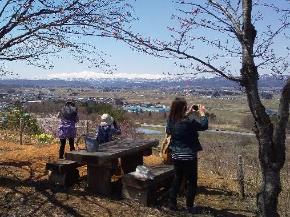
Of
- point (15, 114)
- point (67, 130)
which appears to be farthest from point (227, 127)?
point (67, 130)

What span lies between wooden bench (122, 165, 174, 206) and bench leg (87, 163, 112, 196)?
0.31 metres

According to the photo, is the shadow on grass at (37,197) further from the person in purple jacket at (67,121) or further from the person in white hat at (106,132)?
the person in purple jacket at (67,121)

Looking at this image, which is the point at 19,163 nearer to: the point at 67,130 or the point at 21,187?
the point at 67,130

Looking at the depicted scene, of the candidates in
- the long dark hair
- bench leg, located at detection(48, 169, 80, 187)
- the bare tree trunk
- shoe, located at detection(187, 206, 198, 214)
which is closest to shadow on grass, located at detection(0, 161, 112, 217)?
bench leg, located at detection(48, 169, 80, 187)

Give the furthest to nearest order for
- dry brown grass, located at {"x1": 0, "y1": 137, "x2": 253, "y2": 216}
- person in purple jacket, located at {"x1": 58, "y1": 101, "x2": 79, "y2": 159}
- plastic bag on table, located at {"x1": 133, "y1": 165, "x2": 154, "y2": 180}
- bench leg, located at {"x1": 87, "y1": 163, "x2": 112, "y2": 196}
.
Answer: person in purple jacket, located at {"x1": 58, "y1": 101, "x2": 79, "y2": 159} → bench leg, located at {"x1": 87, "y1": 163, "x2": 112, "y2": 196} → plastic bag on table, located at {"x1": 133, "y1": 165, "x2": 154, "y2": 180} → dry brown grass, located at {"x1": 0, "y1": 137, "x2": 253, "y2": 216}

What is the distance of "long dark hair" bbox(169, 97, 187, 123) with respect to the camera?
265 inches

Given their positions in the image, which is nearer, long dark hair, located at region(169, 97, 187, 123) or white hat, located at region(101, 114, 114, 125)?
long dark hair, located at region(169, 97, 187, 123)

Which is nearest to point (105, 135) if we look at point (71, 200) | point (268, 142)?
point (71, 200)

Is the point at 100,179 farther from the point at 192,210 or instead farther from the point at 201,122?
the point at 201,122

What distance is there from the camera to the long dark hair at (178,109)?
674 centimetres

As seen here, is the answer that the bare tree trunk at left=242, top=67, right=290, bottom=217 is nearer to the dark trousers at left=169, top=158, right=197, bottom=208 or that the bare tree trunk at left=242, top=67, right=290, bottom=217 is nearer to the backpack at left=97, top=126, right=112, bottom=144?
the dark trousers at left=169, top=158, right=197, bottom=208

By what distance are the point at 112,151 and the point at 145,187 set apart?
31.9 inches

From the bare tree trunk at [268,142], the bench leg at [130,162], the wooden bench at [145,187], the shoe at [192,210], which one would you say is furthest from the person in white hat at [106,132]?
the bare tree trunk at [268,142]

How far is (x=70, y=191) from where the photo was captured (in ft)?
25.0
